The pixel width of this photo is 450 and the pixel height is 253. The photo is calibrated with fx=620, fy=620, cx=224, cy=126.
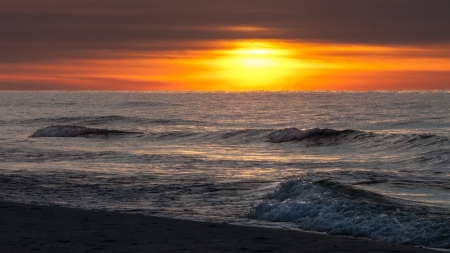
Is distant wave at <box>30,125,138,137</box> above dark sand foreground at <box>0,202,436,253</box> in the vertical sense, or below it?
below

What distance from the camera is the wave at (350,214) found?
11.2m

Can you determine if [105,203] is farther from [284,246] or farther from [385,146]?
[385,146]

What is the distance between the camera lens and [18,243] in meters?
10.1

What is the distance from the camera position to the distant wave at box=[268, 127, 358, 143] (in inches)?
1481

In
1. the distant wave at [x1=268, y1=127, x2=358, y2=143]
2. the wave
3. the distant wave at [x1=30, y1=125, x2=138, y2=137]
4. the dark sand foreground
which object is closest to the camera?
the dark sand foreground

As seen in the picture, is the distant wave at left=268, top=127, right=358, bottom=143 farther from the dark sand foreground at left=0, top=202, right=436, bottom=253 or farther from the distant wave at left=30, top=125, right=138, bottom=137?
the dark sand foreground at left=0, top=202, right=436, bottom=253

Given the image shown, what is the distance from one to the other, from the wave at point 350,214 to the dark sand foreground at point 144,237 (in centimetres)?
68

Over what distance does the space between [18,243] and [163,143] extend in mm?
27618

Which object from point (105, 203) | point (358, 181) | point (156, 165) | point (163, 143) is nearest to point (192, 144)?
point (163, 143)

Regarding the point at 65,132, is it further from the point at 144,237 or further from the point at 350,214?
the point at 144,237

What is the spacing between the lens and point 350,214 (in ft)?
41.8

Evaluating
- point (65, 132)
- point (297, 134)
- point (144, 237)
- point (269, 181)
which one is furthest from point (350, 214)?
point (65, 132)

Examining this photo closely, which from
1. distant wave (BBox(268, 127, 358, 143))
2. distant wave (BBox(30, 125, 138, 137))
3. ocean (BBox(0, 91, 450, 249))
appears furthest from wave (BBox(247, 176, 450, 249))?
distant wave (BBox(30, 125, 138, 137))

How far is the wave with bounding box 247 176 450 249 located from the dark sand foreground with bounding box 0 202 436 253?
0.68m
